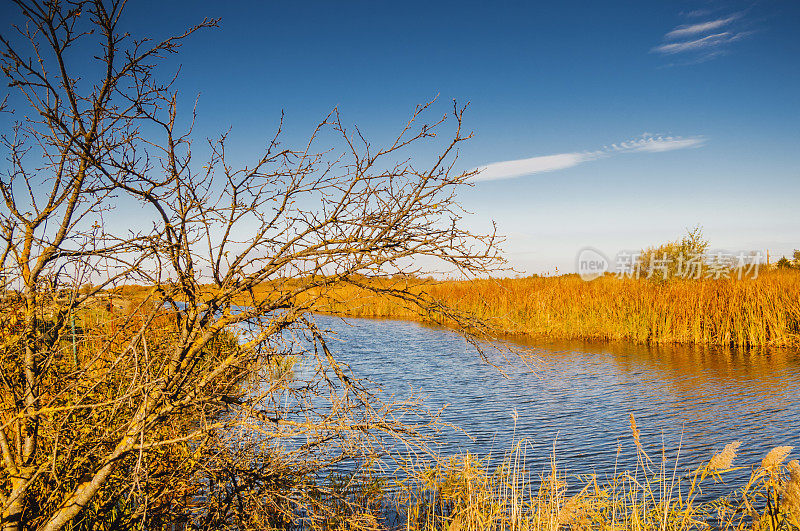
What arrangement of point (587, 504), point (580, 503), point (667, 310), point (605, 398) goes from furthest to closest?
point (667, 310), point (605, 398), point (580, 503), point (587, 504)

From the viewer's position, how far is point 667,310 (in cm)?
1664

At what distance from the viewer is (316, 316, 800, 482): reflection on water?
7.38 meters

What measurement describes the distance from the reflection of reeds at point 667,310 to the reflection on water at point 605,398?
3.49ft

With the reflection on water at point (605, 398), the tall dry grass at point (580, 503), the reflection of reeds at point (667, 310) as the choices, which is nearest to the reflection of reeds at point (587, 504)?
the tall dry grass at point (580, 503)

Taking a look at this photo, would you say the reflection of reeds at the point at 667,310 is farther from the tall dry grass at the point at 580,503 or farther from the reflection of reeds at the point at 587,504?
the reflection of reeds at the point at 587,504

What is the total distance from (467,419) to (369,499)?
3.86 m

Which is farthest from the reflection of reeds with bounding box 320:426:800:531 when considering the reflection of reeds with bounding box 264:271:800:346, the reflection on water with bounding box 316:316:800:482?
the reflection of reeds with bounding box 264:271:800:346

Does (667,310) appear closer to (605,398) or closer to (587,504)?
(605,398)

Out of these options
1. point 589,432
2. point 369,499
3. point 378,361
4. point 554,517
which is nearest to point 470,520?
point 554,517

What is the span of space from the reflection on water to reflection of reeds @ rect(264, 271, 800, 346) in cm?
106

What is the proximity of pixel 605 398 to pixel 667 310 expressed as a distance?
26.2ft

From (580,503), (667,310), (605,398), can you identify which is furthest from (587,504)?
(667,310)

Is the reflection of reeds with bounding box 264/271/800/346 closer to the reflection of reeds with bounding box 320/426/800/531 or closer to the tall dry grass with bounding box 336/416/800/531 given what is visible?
the tall dry grass with bounding box 336/416/800/531

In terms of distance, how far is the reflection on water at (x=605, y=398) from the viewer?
738 cm
